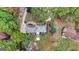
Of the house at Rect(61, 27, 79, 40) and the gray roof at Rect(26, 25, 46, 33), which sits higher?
the gray roof at Rect(26, 25, 46, 33)

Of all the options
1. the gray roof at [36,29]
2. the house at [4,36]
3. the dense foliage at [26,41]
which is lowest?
the dense foliage at [26,41]

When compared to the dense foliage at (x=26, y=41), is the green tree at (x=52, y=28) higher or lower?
higher

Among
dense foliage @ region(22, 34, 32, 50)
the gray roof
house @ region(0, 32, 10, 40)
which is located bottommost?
dense foliage @ region(22, 34, 32, 50)

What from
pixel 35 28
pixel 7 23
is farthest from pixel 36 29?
pixel 7 23

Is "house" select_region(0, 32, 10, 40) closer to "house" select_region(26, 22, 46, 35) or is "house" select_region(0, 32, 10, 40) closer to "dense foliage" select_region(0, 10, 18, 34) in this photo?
"dense foliage" select_region(0, 10, 18, 34)

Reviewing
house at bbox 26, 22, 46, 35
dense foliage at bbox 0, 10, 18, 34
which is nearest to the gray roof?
house at bbox 26, 22, 46, 35

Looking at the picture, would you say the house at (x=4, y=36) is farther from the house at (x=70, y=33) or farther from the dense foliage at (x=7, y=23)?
the house at (x=70, y=33)

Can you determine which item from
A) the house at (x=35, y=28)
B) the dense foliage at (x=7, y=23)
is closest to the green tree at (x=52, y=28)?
the house at (x=35, y=28)
